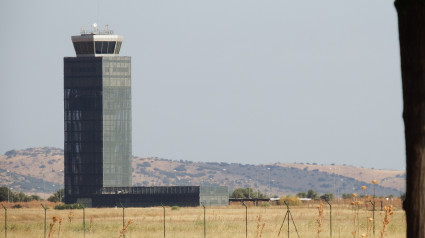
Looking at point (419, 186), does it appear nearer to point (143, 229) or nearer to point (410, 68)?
point (410, 68)

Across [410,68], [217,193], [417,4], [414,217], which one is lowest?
[217,193]

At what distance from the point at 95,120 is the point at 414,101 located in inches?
6527

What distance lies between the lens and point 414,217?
10.1 metres

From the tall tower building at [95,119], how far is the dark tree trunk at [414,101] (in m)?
164

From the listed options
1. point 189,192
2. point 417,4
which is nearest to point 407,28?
point 417,4

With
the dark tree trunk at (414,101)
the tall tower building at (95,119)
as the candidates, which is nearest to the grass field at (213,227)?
the dark tree trunk at (414,101)

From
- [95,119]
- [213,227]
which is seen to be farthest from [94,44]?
[213,227]

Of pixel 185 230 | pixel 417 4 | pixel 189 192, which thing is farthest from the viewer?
pixel 189 192

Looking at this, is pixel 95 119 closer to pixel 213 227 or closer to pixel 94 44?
pixel 94 44

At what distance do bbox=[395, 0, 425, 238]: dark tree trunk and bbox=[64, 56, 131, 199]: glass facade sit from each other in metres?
163

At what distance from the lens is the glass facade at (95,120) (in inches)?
Answer: 6791

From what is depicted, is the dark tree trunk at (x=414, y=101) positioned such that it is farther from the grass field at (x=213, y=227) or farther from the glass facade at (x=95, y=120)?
the glass facade at (x=95, y=120)

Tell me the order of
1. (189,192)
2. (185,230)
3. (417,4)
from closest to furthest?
(417,4) → (185,230) → (189,192)

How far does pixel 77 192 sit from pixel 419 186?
165m
